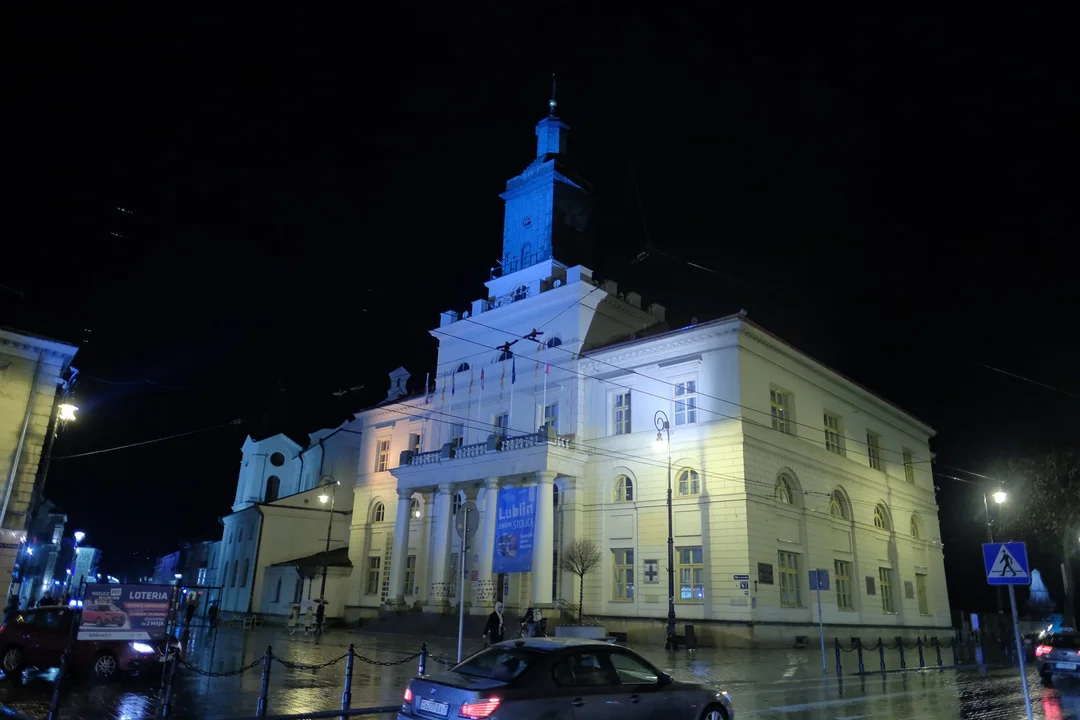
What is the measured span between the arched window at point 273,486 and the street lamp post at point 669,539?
40.1 metres

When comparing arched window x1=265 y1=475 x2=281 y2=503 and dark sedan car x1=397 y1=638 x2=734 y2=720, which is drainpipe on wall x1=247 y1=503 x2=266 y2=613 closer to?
arched window x1=265 y1=475 x2=281 y2=503

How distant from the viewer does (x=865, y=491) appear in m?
36.7

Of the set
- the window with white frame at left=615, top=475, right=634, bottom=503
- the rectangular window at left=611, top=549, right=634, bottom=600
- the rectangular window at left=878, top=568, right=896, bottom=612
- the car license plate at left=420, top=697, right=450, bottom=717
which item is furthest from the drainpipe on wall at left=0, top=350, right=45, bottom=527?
the rectangular window at left=878, top=568, right=896, bottom=612

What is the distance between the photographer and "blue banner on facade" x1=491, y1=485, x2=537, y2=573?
1086 inches


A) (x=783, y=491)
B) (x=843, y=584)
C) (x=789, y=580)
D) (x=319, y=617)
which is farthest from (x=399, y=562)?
(x=843, y=584)

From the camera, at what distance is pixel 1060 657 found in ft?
57.1

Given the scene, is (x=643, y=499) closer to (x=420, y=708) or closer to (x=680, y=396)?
(x=680, y=396)

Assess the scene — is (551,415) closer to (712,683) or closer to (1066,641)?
(712,683)

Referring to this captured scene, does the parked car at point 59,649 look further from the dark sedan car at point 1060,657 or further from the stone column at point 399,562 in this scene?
the stone column at point 399,562

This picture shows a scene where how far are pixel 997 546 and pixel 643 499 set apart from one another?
66.1 feet

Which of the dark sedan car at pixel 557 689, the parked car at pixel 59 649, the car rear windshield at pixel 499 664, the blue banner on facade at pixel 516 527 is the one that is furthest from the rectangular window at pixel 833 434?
the car rear windshield at pixel 499 664

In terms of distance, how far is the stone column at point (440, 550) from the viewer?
33.3 m

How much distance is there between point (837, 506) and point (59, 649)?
3145cm

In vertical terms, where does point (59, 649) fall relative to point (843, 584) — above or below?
below
